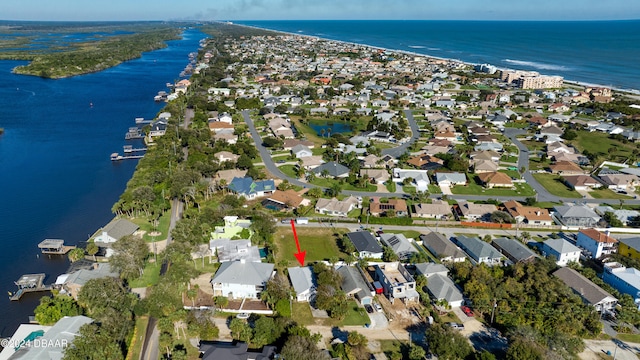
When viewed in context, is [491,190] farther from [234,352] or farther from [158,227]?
[234,352]

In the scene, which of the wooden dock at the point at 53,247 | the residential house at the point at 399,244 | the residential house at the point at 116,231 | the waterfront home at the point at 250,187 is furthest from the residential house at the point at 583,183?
the wooden dock at the point at 53,247

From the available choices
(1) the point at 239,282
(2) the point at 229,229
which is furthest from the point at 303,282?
(2) the point at 229,229

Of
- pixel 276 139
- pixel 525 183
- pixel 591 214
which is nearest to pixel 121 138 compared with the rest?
pixel 276 139

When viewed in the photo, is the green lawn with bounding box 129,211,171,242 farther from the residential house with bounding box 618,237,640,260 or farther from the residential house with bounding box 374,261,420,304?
the residential house with bounding box 618,237,640,260

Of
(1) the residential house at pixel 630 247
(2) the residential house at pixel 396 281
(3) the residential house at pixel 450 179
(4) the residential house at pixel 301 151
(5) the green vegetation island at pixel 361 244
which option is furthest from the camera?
(4) the residential house at pixel 301 151

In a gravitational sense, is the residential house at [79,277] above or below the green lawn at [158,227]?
above

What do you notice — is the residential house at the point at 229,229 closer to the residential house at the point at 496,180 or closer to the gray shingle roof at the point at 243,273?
the gray shingle roof at the point at 243,273
